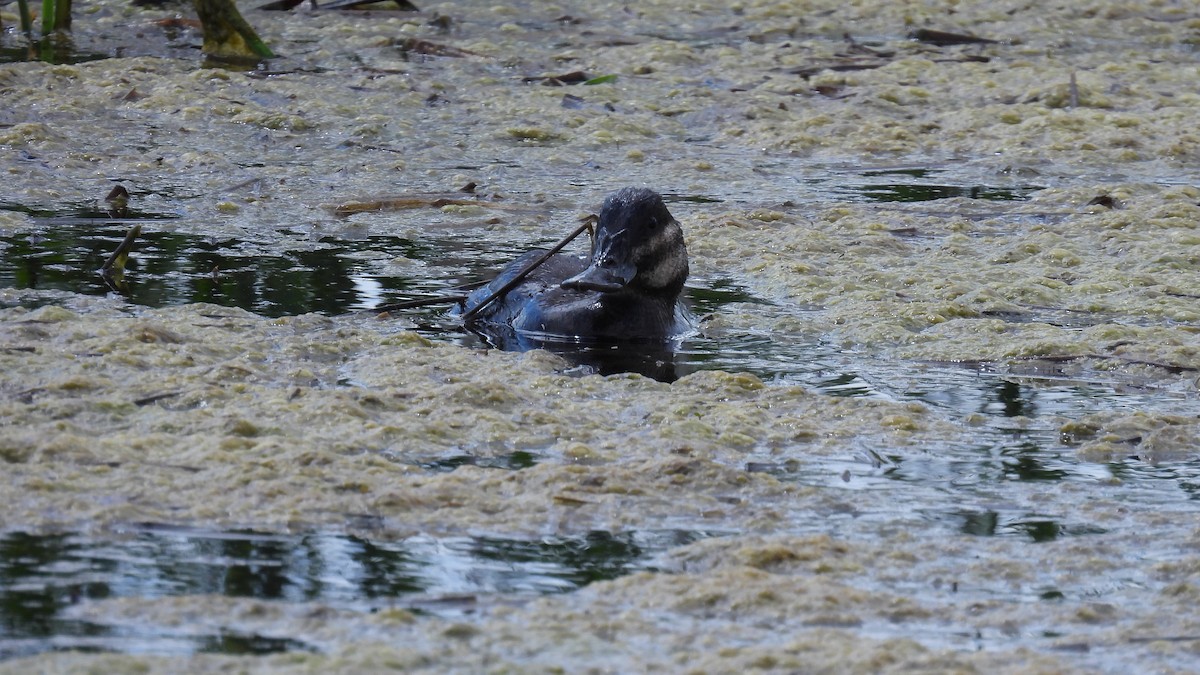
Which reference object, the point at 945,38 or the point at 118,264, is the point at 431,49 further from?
the point at 118,264

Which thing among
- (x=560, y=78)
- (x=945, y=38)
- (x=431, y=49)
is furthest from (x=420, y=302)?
(x=945, y=38)

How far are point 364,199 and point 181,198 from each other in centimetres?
79

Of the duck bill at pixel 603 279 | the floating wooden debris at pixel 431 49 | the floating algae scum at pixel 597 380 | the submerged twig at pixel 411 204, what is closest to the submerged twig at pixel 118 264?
the floating algae scum at pixel 597 380

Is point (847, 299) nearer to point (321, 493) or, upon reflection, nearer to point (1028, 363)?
point (1028, 363)

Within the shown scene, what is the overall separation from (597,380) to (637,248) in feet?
2.74

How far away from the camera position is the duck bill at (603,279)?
5645mm

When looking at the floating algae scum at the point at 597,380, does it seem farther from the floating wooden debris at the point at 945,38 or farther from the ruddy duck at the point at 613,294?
the floating wooden debris at the point at 945,38

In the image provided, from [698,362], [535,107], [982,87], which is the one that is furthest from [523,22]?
[698,362]

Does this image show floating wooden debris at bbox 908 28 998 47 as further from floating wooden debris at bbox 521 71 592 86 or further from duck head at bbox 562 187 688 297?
duck head at bbox 562 187 688 297

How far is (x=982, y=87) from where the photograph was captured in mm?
9938

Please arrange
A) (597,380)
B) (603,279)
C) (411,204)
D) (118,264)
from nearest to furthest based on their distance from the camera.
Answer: (597,380) < (603,279) < (118,264) < (411,204)

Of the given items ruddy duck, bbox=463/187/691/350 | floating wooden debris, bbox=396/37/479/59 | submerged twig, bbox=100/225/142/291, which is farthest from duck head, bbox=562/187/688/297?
floating wooden debris, bbox=396/37/479/59

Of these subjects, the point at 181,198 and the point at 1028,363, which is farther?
the point at 181,198

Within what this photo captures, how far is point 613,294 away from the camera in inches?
227
